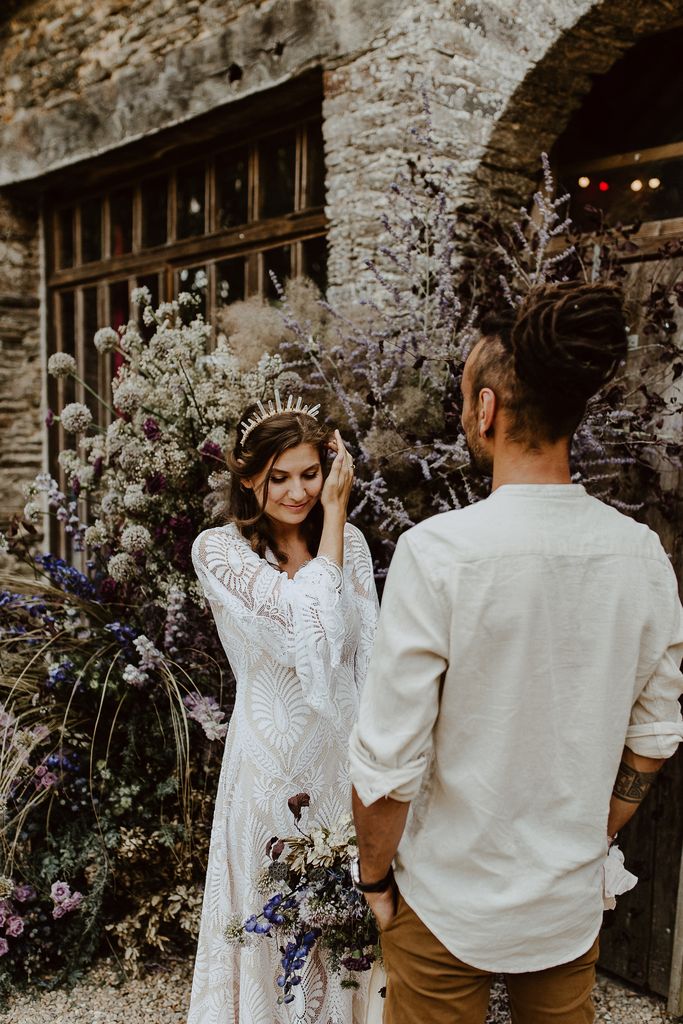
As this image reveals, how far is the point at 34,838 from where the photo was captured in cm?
329

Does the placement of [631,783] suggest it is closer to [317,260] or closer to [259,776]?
[259,776]

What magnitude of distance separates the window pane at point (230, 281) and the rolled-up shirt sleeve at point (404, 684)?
12.5 ft

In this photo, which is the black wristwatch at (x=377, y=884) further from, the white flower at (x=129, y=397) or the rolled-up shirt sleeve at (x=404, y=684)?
the white flower at (x=129, y=397)

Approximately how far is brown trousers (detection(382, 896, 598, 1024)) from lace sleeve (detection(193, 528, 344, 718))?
0.67 metres

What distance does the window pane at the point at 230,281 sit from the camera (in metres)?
4.90

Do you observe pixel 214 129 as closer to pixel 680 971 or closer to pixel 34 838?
pixel 34 838

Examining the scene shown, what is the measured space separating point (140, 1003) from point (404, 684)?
2.27 metres

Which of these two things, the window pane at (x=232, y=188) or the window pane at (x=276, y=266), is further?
the window pane at (x=232, y=188)

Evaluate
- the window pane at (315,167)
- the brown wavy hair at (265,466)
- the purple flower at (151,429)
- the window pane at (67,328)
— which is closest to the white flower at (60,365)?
the purple flower at (151,429)

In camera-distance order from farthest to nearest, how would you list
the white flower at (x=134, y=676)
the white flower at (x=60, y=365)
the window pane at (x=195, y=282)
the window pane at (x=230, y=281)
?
the window pane at (x=195, y=282)
the window pane at (x=230, y=281)
the white flower at (x=60, y=365)
the white flower at (x=134, y=676)

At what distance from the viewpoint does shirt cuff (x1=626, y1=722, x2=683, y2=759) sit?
5.09 feet

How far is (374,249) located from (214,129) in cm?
158

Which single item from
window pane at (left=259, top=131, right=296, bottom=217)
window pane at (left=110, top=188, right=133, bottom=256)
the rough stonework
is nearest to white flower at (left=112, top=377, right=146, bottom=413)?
the rough stonework

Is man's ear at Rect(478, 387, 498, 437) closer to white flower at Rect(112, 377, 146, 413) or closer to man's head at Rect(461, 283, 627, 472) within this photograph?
man's head at Rect(461, 283, 627, 472)
